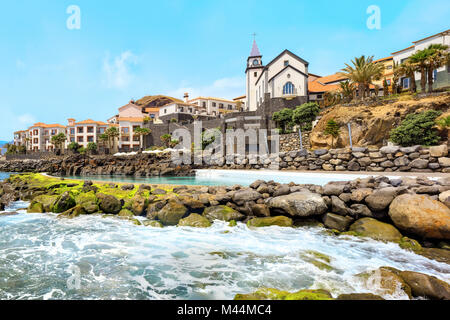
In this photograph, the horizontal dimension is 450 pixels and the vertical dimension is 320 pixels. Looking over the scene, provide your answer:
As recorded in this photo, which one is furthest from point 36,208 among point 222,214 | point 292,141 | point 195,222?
point 292,141

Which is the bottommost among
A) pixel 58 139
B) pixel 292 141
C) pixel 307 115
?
pixel 292 141

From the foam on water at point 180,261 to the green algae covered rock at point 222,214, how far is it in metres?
0.36

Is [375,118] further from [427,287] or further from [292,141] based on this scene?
[427,287]

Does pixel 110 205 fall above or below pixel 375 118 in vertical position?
below

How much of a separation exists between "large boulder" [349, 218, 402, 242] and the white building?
29.7 m

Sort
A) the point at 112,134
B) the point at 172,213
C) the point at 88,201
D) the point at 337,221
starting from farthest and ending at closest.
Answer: the point at 112,134, the point at 88,201, the point at 172,213, the point at 337,221

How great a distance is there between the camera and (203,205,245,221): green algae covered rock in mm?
7965

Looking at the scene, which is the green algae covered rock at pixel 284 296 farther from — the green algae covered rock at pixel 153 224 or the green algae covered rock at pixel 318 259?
the green algae covered rock at pixel 153 224

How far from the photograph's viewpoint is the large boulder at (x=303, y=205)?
721 centimetres

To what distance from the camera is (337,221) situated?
6980mm

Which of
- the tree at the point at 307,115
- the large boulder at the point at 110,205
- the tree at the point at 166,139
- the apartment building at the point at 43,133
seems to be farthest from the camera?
the apartment building at the point at 43,133

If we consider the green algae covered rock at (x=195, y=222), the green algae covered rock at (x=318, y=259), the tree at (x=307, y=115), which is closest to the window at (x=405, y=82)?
the tree at (x=307, y=115)

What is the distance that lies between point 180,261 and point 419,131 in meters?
19.6
